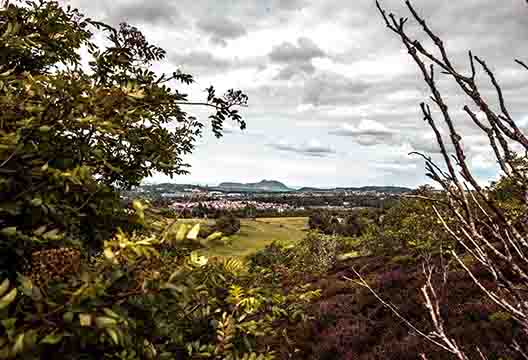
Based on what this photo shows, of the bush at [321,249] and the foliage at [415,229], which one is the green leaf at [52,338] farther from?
the bush at [321,249]

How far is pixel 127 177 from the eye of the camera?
2.91 metres

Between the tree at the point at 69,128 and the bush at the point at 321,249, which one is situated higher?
the tree at the point at 69,128

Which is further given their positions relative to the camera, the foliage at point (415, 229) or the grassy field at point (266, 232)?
the grassy field at point (266, 232)

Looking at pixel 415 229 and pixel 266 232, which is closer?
pixel 415 229

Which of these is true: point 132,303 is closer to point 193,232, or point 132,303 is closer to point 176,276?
point 176,276

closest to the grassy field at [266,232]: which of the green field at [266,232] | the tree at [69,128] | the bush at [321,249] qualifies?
the green field at [266,232]

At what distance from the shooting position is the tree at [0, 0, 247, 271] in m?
1.76

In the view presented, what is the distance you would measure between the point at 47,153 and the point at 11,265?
0.62 meters

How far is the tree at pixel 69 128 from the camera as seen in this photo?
176 cm

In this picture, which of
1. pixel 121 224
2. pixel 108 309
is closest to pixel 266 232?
pixel 121 224

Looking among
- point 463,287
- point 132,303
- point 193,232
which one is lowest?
point 463,287

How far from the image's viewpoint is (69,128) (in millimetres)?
2002

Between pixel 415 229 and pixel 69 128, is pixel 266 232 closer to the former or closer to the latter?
pixel 415 229

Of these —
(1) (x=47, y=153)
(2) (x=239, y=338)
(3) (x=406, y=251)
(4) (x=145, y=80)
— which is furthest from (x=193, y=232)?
(3) (x=406, y=251)
